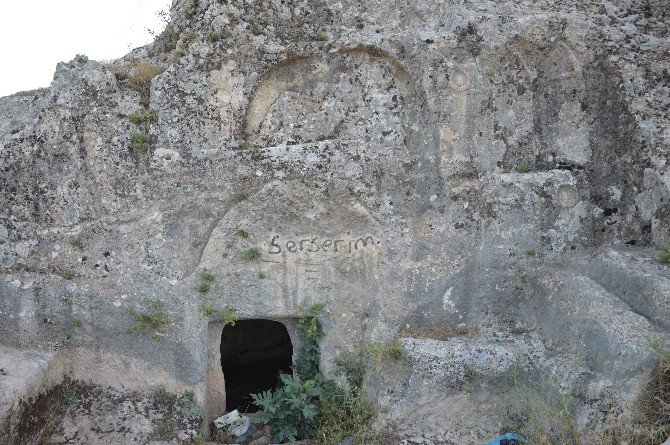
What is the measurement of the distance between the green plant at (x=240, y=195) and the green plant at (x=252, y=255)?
1.63 feet

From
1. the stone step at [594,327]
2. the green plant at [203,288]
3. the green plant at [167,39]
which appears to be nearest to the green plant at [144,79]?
the green plant at [167,39]

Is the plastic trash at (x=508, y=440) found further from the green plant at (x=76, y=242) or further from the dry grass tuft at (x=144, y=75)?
the dry grass tuft at (x=144, y=75)

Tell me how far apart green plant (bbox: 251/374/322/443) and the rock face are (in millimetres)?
579

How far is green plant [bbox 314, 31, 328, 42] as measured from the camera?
6.71 metres

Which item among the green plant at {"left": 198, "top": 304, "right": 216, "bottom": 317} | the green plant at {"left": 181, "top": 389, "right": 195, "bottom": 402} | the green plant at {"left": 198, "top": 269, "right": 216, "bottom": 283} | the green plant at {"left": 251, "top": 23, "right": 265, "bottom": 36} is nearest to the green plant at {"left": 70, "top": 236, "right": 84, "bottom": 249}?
the green plant at {"left": 198, "top": 269, "right": 216, "bottom": 283}

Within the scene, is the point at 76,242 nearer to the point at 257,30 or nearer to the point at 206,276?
the point at 206,276

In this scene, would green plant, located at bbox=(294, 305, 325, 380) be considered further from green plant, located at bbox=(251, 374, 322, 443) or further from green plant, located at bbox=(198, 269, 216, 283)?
green plant, located at bbox=(198, 269, 216, 283)

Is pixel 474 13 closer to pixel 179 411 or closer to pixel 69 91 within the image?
pixel 69 91

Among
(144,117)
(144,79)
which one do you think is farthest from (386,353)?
(144,79)

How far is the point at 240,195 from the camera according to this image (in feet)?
21.8

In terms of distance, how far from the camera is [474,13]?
664cm

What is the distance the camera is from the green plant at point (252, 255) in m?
6.73

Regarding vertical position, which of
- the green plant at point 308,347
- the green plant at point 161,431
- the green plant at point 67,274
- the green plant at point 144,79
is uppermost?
the green plant at point 144,79

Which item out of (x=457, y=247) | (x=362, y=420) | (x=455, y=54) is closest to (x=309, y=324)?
(x=362, y=420)
